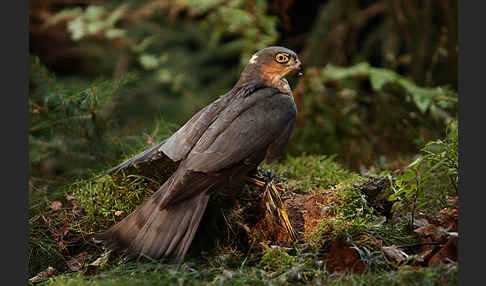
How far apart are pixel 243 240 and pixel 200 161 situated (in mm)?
519

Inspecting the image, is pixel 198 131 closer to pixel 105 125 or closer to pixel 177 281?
pixel 177 281

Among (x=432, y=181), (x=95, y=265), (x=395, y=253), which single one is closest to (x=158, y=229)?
(x=95, y=265)

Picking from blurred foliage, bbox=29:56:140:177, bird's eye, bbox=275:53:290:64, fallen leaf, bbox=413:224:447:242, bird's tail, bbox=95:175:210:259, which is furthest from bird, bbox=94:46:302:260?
blurred foliage, bbox=29:56:140:177

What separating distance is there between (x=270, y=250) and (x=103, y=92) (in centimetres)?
193

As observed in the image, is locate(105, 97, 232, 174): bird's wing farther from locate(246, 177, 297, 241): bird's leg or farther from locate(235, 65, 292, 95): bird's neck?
locate(246, 177, 297, 241): bird's leg

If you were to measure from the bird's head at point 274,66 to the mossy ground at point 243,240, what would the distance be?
0.59 metres

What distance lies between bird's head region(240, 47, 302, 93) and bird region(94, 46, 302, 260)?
0.46 feet

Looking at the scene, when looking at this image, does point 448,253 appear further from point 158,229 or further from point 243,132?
point 158,229

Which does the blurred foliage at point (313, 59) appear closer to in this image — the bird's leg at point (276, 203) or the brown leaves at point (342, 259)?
the bird's leg at point (276, 203)

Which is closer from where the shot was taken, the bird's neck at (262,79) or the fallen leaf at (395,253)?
the fallen leaf at (395,253)

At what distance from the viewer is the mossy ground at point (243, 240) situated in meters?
1.92

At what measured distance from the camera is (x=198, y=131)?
2.43 meters

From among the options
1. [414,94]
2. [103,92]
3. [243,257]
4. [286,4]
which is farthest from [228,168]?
[286,4]

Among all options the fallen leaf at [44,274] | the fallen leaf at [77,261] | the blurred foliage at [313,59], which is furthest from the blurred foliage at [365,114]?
the fallen leaf at [44,274]
